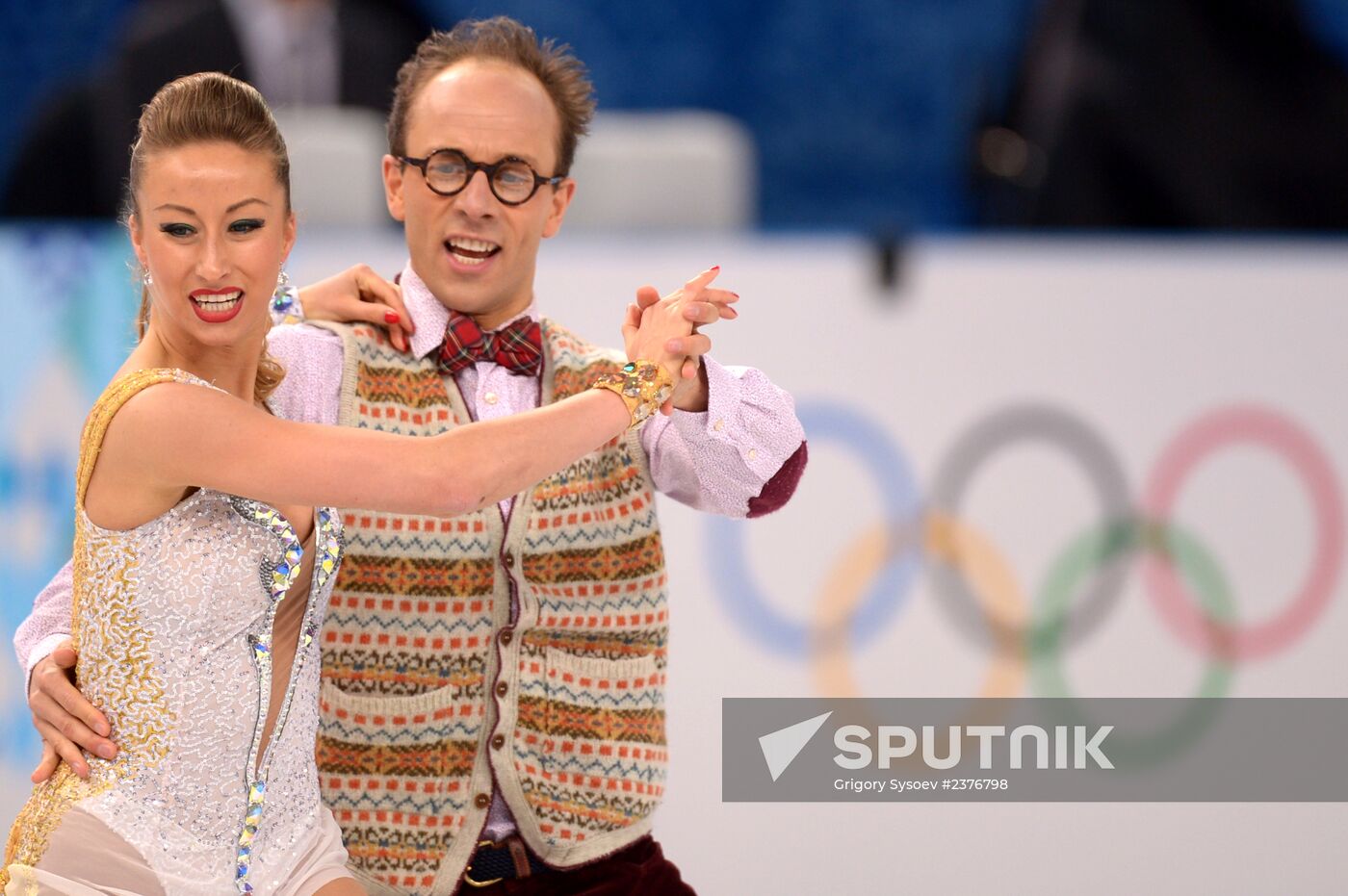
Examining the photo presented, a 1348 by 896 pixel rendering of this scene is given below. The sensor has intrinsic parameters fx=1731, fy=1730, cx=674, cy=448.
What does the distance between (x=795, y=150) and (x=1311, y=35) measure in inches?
87.9

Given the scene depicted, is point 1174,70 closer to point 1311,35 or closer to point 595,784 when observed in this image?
point 1311,35

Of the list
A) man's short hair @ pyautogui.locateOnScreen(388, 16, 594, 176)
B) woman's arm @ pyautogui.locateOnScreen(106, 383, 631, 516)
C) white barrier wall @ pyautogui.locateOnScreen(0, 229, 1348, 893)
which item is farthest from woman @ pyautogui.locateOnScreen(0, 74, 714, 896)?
white barrier wall @ pyautogui.locateOnScreen(0, 229, 1348, 893)

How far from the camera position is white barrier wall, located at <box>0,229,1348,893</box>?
13.3 feet

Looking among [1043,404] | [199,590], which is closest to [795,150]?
[1043,404]

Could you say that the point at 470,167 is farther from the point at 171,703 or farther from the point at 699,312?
the point at 171,703

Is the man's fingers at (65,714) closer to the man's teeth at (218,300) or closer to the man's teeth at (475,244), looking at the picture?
the man's teeth at (218,300)

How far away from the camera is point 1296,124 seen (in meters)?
6.57

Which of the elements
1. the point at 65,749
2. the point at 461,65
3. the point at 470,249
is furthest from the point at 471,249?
the point at 65,749

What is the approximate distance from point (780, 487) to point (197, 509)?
918 millimetres

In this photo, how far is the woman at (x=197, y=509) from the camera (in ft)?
7.04

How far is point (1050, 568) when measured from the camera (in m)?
4.17

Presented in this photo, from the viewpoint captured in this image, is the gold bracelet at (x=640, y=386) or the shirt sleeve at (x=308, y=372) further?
the shirt sleeve at (x=308, y=372)

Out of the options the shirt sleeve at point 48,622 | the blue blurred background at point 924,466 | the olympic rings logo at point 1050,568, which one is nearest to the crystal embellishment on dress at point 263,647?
the shirt sleeve at point 48,622

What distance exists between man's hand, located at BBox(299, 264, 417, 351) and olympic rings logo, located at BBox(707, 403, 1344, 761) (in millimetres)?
1496
